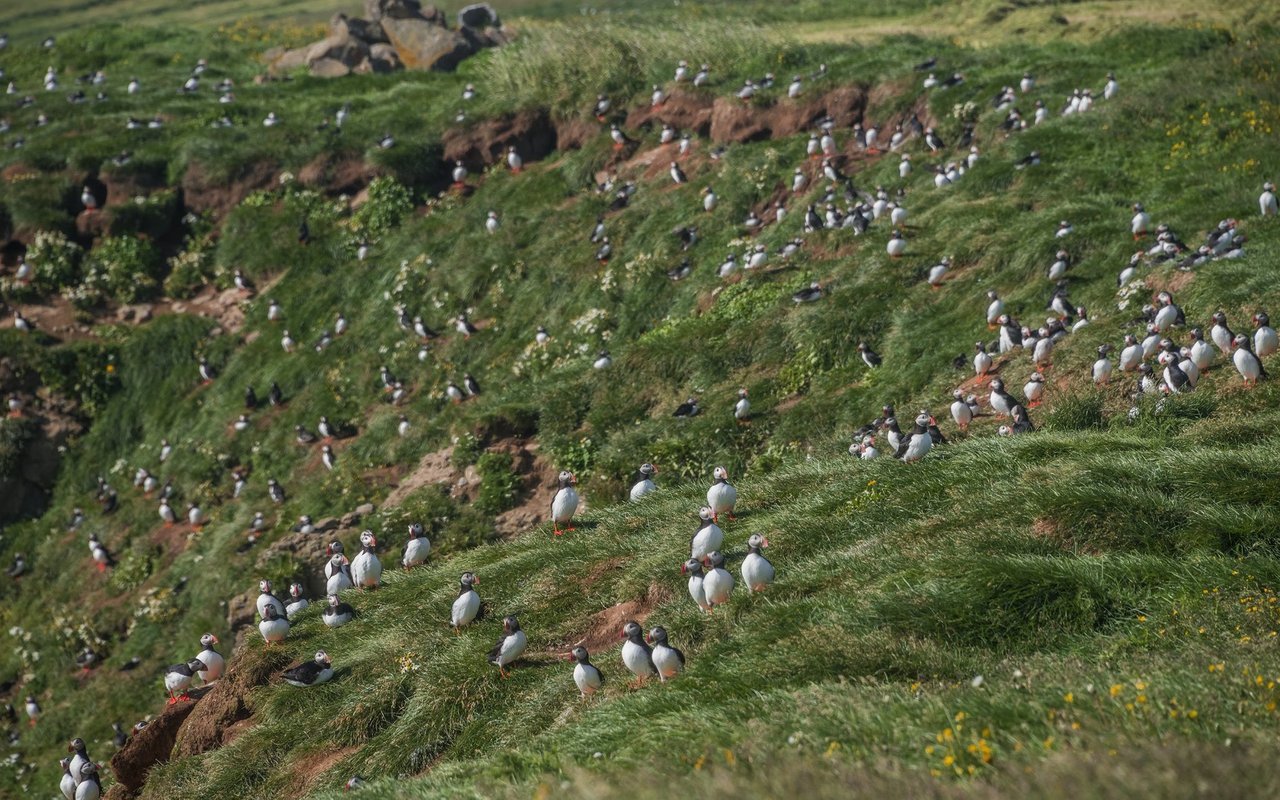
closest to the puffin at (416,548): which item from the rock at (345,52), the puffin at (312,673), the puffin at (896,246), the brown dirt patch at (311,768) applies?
the puffin at (312,673)

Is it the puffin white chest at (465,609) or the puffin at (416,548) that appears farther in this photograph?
the puffin at (416,548)

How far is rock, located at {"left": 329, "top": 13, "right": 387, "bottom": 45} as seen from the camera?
54.0m

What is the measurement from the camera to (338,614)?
1645 cm

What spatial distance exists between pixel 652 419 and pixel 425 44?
35.6 meters

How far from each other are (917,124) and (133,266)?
85.4 feet

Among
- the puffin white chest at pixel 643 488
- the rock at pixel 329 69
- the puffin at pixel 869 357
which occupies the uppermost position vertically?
the rock at pixel 329 69

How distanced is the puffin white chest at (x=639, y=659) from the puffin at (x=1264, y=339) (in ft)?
31.6

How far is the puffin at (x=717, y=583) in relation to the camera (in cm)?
Result: 1241

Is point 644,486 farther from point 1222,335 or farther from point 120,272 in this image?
point 120,272

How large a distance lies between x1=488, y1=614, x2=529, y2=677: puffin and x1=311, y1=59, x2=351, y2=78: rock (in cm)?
4362

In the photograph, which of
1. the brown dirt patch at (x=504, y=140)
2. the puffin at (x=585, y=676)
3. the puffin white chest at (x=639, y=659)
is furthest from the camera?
the brown dirt patch at (x=504, y=140)

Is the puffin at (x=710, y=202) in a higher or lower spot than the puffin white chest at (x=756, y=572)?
lower

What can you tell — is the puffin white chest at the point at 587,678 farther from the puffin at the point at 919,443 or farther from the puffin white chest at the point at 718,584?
the puffin at the point at 919,443

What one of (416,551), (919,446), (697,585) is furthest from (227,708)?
(919,446)
